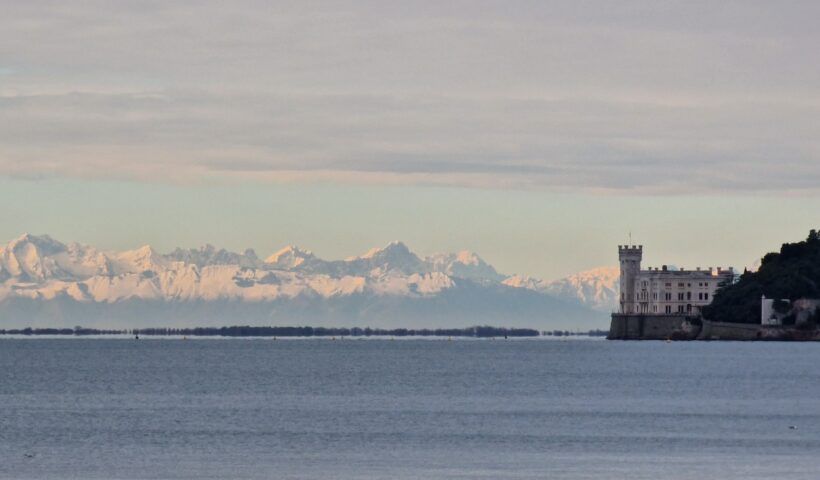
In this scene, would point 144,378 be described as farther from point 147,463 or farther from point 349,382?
point 147,463

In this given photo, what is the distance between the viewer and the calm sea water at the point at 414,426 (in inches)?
2670

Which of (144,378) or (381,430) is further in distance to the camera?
(144,378)

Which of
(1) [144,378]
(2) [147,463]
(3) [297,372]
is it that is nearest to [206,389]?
(1) [144,378]

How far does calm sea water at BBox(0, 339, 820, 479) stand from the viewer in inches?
2670

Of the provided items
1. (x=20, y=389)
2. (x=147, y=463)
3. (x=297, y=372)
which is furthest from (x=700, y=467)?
(x=297, y=372)

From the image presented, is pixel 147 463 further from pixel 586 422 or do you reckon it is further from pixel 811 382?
pixel 811 382

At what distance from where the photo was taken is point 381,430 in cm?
8581

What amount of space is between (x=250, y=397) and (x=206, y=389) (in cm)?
1221

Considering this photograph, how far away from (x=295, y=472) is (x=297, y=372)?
101 metres

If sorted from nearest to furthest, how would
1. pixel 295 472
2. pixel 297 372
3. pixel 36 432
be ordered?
pixel 295 472 → pixel 36 432 → pixel 297 372

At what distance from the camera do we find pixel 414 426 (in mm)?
88500

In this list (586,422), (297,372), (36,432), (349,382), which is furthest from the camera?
(297,372)

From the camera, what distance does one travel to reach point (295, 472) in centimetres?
6600

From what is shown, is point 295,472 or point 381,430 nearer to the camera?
point 295,472
